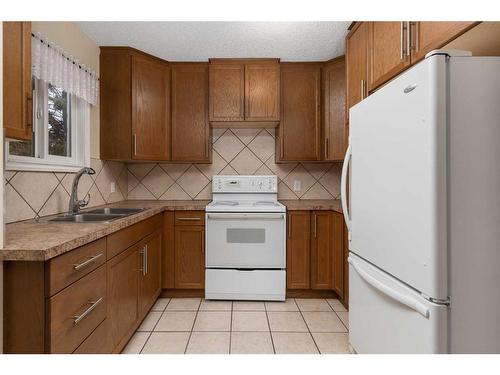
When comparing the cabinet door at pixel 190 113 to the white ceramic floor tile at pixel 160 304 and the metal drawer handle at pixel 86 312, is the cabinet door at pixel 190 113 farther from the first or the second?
the metal drawer handle at pixel 86 312

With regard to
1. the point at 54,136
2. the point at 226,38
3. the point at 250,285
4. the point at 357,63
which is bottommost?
the point at 250,285

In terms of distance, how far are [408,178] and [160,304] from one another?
2.25m

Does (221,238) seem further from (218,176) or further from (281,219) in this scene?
(218,176)

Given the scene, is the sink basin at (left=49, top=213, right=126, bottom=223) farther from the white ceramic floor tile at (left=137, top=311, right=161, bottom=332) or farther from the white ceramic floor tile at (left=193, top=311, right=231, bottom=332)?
the white ceramic floor tile at (left=193, top=311, right=231, bottom=332)

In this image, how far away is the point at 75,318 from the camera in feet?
3.83

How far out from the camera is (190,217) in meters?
2.58

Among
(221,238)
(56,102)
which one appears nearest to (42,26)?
(56,102)

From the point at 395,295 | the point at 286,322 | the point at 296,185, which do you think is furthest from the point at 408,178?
the point at 296,185

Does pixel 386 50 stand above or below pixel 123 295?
above

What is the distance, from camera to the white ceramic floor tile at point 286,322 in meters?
2.07

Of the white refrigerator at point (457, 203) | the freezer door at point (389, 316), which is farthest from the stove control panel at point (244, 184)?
the white refrigerator at point (457, 203)

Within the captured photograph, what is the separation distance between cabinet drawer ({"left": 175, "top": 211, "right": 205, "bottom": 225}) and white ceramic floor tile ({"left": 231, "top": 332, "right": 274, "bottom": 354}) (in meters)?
1.01

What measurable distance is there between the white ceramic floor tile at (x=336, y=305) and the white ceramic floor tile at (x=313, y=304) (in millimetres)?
36

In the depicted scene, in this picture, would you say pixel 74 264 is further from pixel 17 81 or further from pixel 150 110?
pixel 150 110
